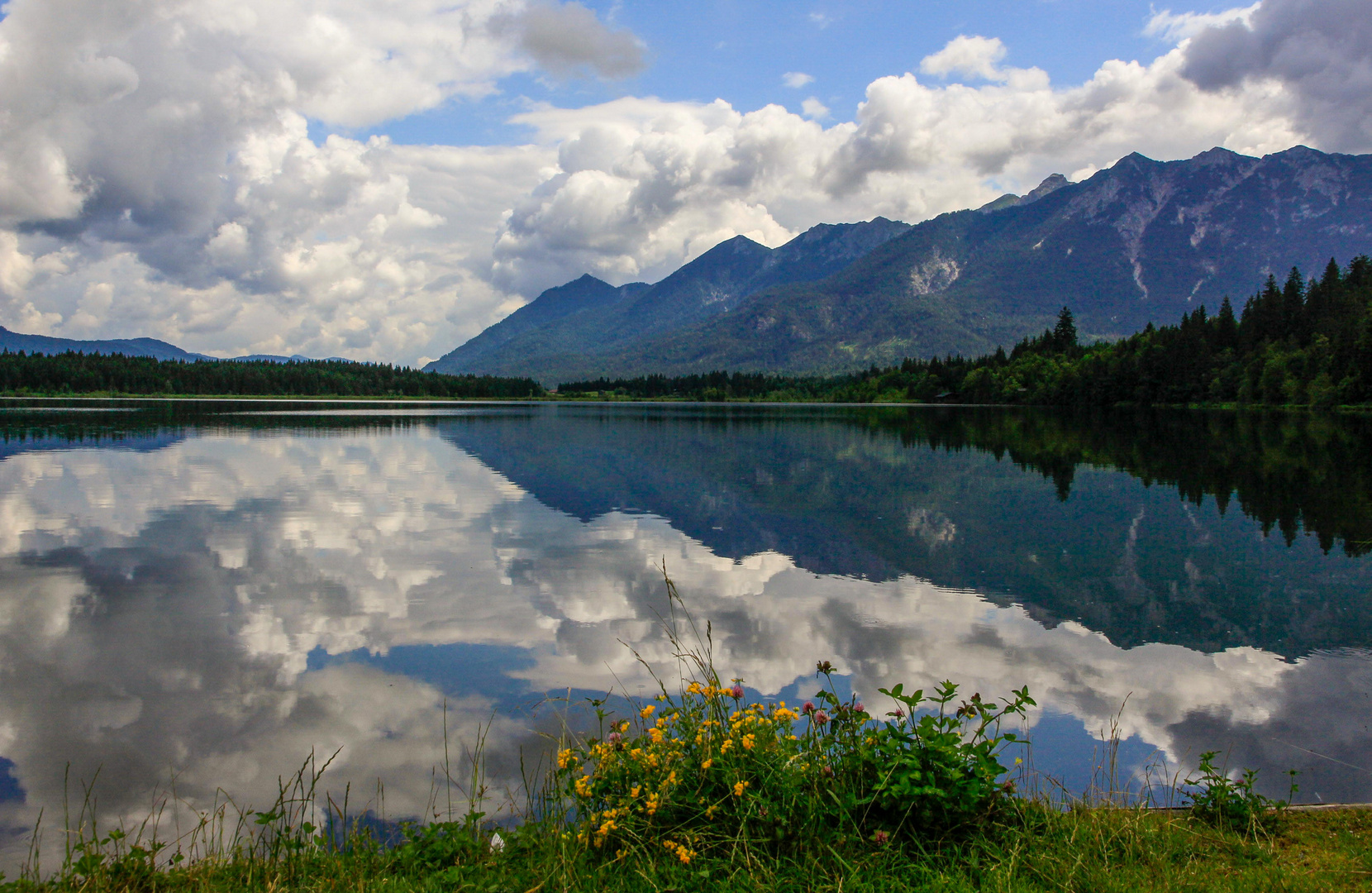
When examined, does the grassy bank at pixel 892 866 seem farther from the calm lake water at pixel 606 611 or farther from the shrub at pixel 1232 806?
the calm lake water at pixel 606 611

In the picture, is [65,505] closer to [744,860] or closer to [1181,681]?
[744,860]

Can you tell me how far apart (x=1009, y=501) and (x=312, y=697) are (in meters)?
23.2

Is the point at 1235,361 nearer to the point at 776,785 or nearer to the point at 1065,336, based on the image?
the point at 1065,336

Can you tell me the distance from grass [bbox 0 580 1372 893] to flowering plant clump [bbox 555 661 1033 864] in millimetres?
18

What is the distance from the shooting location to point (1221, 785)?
6.60 metres

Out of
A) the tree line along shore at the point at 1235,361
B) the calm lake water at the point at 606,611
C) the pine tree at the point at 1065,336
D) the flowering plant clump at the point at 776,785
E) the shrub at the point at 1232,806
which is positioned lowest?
the calm lake water at the point at 606,611

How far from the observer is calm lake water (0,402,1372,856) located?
28.9 ft

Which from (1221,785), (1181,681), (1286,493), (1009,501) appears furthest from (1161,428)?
(1221,785)

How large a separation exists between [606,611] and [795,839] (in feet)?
28.5

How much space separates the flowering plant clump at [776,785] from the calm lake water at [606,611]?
2.58 m

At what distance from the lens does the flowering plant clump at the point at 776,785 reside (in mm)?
5602

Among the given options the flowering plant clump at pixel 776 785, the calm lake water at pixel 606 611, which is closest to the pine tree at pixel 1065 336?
the calm lake water at pixel 606 611

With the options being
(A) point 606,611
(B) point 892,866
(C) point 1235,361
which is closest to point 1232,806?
(B) point 892,866

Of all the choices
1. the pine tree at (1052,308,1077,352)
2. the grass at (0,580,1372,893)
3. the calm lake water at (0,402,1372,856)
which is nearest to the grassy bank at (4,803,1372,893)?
the grass at (0,580,1372,893)
